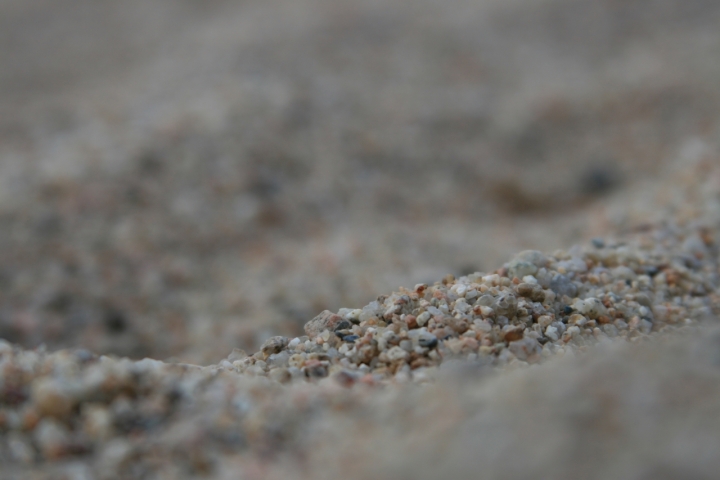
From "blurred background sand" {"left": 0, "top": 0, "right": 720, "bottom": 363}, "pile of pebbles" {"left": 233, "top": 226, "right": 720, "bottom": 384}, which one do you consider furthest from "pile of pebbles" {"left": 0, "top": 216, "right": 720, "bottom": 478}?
"blurred background sand" {"left": 0, "top": 0, "right": 720, "bottom": 363}

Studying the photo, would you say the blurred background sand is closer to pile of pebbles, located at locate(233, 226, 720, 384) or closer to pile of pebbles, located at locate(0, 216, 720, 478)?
pile of pebbles, located at locate(233, 226, 720, 384)

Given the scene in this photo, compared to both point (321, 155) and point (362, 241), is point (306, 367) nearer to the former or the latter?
point (362, 241)

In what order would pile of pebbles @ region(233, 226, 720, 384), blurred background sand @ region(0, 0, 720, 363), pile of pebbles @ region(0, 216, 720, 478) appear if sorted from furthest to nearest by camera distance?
blurred background sand @ region(0, 0, 720, 363) → pile of pebbles @ region(233, 226, 720, 384) → pile of pebbles @ region(0, 216, 720, 478)

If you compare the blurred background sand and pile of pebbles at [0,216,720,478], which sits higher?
the blurred background sand

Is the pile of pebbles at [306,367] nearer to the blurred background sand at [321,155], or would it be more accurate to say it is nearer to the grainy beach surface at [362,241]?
the grainy beach surface at [362,241]

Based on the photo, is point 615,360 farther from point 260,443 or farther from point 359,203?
point 359,203

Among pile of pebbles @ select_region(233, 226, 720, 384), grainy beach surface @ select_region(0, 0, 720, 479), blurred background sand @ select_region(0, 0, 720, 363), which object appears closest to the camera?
grainy beach surface @ select_region(0, 0, 720, 479)


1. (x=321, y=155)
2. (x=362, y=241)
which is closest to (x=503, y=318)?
(x=362, y=241)

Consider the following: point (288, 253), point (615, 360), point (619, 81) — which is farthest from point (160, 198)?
point (619, 81)
